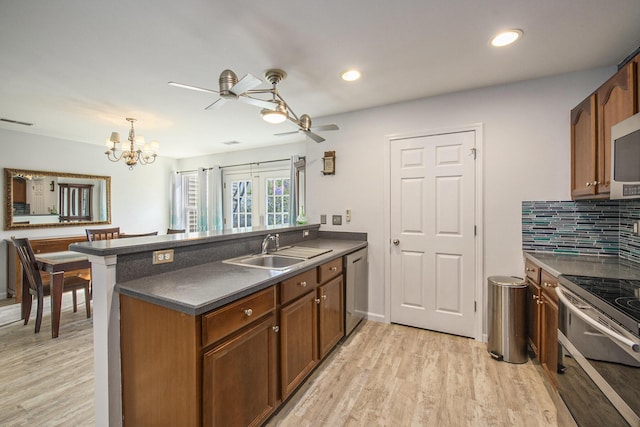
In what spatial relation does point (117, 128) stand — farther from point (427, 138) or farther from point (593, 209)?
point (593, 209)

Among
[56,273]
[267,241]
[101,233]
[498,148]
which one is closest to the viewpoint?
[267,241]

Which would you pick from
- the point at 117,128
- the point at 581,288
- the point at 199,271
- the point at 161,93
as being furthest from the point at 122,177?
the point at 581,288

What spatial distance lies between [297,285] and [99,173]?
4.91 m

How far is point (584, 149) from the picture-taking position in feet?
6.91

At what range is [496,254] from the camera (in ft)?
8.52

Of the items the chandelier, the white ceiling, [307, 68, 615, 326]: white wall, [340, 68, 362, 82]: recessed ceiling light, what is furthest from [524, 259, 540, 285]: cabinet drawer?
the chandelier

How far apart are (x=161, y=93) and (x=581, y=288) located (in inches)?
139

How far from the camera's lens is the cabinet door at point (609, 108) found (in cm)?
161

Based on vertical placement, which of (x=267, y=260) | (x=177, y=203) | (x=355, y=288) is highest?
(x=177, y=203)

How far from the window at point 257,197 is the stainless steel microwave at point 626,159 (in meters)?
3.90

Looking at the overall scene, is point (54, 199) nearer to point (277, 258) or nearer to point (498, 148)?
point (277, 258)

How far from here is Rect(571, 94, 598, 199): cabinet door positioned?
1.96m

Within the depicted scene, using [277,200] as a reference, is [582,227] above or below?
below

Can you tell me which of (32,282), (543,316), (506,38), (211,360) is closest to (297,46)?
(506,38)
